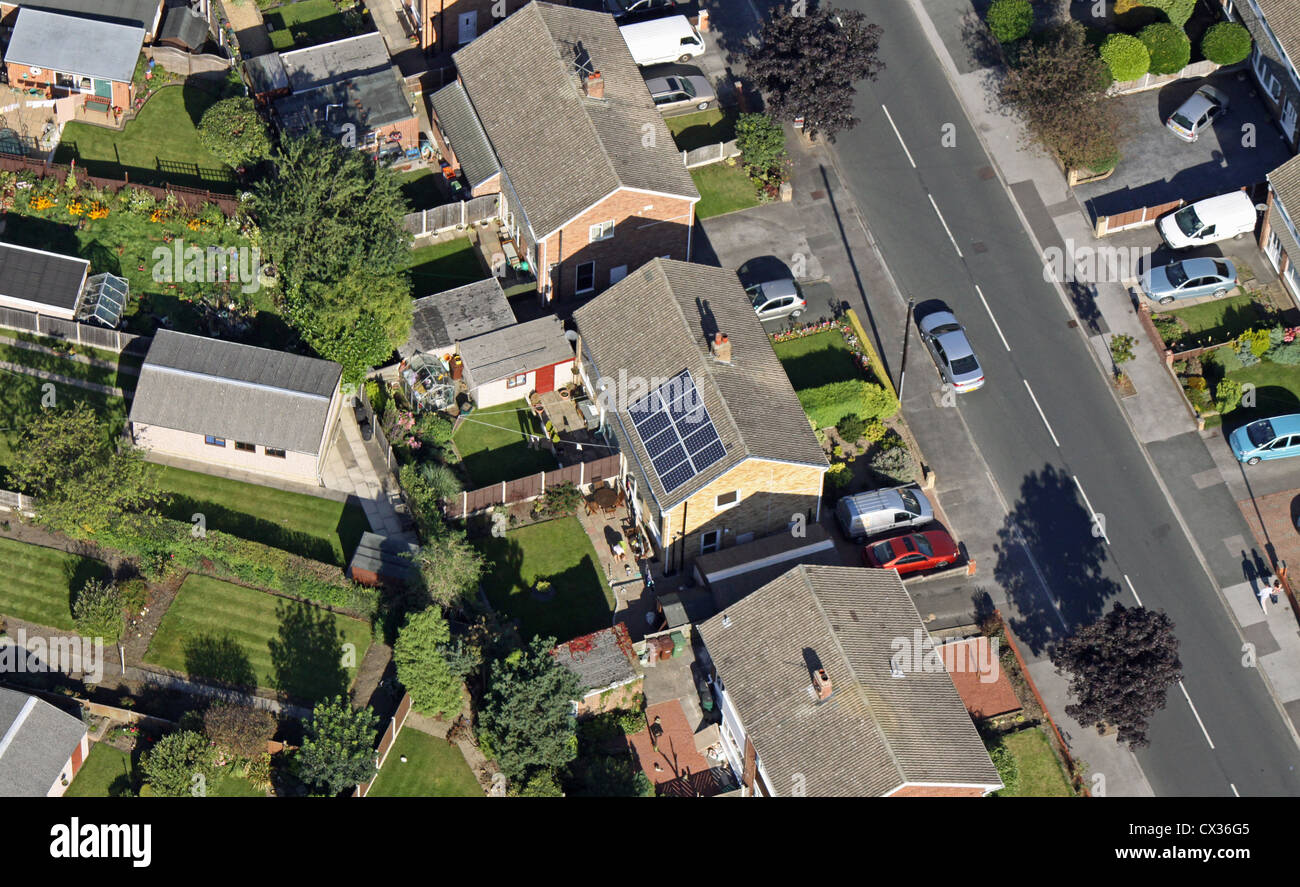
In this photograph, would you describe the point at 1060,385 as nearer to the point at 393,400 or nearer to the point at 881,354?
the point at 881,354

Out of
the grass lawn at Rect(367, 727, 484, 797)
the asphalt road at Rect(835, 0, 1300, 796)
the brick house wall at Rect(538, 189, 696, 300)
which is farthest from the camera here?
the brick house wall at Rect(538, 189, 696, 300)

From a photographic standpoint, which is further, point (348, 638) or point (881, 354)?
point (881, 354)

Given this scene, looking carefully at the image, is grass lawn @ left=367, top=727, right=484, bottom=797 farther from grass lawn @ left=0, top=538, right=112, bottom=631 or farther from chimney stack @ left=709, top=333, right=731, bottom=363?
chimney stack @ left=709, top=333, right=731, bottom=363

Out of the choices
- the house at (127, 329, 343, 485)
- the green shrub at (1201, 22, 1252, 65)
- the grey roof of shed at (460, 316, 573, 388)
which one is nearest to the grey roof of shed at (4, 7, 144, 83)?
the house at (127, 329, 343, 485)

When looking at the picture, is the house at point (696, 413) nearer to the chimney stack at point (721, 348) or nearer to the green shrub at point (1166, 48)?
the chimney stack at point (721, 348)

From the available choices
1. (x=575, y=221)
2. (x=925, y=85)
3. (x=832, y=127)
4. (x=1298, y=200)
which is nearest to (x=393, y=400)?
(x=575, y=221)

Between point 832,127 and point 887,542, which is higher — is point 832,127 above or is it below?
above
